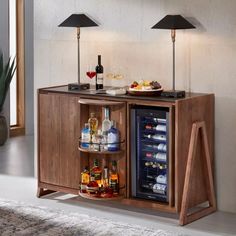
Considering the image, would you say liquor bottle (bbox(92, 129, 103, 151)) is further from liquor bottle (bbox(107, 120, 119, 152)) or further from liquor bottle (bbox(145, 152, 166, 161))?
liquor bottle (bbox(145, 152, 166, 161))

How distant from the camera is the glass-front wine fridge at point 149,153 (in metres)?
5.30

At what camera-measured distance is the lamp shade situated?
5273 mm

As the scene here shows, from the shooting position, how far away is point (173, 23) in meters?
5.27

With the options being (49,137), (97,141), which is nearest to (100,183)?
(97,141)

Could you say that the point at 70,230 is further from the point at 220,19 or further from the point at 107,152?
the point at 220,19

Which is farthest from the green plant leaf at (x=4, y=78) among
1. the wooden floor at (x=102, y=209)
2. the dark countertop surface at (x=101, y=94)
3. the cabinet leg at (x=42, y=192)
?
the cabinet leg at (x=42, y=192)

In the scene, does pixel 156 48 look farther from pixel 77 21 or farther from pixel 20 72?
pixel 20 72

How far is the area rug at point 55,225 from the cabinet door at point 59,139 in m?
0.35

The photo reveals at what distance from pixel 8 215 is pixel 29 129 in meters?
3.67

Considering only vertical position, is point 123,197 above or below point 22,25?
below

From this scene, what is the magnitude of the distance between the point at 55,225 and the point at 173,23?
63.9 inches

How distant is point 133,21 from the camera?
580cm

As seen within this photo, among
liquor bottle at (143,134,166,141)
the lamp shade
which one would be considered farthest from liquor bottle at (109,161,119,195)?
the lamp shade

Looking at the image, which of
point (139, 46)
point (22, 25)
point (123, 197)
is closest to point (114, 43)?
point (139, 46)
